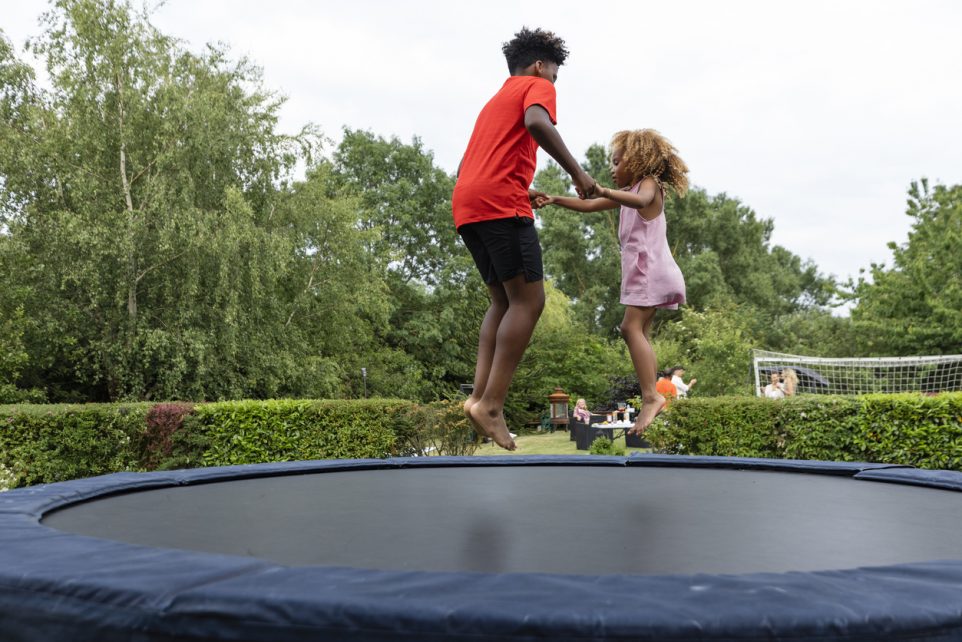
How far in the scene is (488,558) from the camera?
1.17m

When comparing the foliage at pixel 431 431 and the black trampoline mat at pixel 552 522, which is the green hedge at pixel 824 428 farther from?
the black trampoline mat at pixel 552 522

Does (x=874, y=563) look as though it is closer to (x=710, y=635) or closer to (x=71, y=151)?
(x=710, y=635)

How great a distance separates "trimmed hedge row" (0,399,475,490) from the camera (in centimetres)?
Answer: 555

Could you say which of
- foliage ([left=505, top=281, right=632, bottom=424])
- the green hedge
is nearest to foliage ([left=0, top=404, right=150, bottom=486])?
the green hedge

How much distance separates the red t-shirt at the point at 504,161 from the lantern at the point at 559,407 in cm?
1419

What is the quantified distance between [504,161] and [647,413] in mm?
912

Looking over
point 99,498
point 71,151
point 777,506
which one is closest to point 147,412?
point 99,498

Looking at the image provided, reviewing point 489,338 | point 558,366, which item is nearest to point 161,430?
point 489,338

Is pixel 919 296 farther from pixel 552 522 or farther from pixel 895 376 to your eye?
pixel 552 522

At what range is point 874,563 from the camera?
115 centimetres

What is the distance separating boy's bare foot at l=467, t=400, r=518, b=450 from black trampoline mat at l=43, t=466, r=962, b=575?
6.0 inches

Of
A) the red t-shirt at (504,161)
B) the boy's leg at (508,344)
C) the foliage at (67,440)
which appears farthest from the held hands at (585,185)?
the foliage at (67,440)

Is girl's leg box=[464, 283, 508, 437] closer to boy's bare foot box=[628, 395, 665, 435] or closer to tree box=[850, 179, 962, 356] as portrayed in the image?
boy's bare foot box=[628, 395, 665, 435]

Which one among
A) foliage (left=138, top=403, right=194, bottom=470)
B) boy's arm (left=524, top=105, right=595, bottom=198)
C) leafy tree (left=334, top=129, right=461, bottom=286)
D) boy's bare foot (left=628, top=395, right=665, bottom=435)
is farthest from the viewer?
leafy tree (left=334, top=129, right=461, bottom=286)
